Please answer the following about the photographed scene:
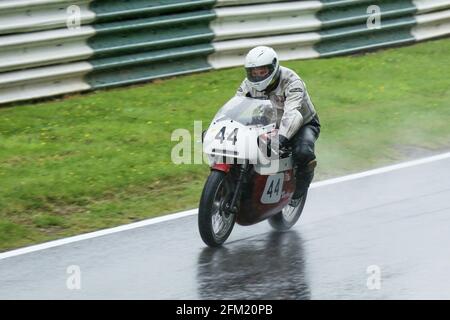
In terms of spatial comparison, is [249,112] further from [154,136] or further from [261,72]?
[154,136]

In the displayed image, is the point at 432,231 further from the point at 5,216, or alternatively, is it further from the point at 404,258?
the point at 5,216

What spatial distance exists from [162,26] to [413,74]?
3761 mm

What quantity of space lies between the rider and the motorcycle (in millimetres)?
112

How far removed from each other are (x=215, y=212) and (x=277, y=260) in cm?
63

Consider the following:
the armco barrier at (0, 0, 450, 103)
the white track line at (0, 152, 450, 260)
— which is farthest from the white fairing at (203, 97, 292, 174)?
the armco barrier at (0, 0, 450, 103)

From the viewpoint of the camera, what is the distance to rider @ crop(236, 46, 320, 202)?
8.71m

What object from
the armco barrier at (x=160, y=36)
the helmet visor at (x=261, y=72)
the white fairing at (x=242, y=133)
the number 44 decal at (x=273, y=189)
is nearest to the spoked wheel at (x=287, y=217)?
the number 44 decal at (x=273, y=189)

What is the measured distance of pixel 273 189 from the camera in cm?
894

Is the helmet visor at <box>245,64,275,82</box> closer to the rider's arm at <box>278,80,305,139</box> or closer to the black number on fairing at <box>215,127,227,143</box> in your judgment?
the rider's arm at <box>278,80,305,139</box>

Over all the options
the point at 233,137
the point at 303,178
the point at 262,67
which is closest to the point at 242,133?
the point at 233,137

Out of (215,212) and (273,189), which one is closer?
(215,212)

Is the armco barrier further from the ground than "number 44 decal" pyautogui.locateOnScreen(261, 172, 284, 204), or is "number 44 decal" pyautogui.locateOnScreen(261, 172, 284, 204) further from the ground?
the armco barrier

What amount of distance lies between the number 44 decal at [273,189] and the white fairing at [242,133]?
76 mm
